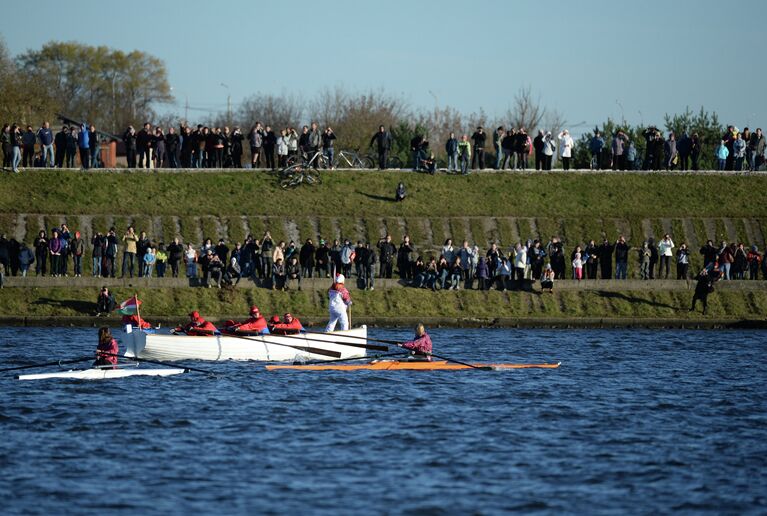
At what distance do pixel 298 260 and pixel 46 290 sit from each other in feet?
30.8

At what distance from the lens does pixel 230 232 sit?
56.1m

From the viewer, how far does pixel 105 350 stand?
33750 mm

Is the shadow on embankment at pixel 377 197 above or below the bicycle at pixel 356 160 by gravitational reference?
below

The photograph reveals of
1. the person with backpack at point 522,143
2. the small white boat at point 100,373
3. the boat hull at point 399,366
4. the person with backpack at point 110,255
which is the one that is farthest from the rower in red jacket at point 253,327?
the person with backpack at point 522,143

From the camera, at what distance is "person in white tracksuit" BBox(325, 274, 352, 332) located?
129 ft

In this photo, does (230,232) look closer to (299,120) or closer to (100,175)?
(100,175)

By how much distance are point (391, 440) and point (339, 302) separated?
43.5 feet

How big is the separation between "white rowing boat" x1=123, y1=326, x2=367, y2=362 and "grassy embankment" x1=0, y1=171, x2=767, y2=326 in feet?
46.1

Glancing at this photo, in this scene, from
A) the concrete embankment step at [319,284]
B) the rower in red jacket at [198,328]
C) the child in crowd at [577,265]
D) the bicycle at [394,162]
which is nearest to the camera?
the rower in red jacket at [198,328]

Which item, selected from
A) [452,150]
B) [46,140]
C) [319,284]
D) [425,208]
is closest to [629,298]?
[425,208]

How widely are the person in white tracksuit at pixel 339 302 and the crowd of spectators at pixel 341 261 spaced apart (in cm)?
953

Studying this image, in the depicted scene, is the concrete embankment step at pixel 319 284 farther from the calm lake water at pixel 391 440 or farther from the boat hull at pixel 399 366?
the boat hull at pixel 399 366

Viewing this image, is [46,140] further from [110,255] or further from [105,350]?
[105,350]

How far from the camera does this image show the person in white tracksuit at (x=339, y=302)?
39.4m
